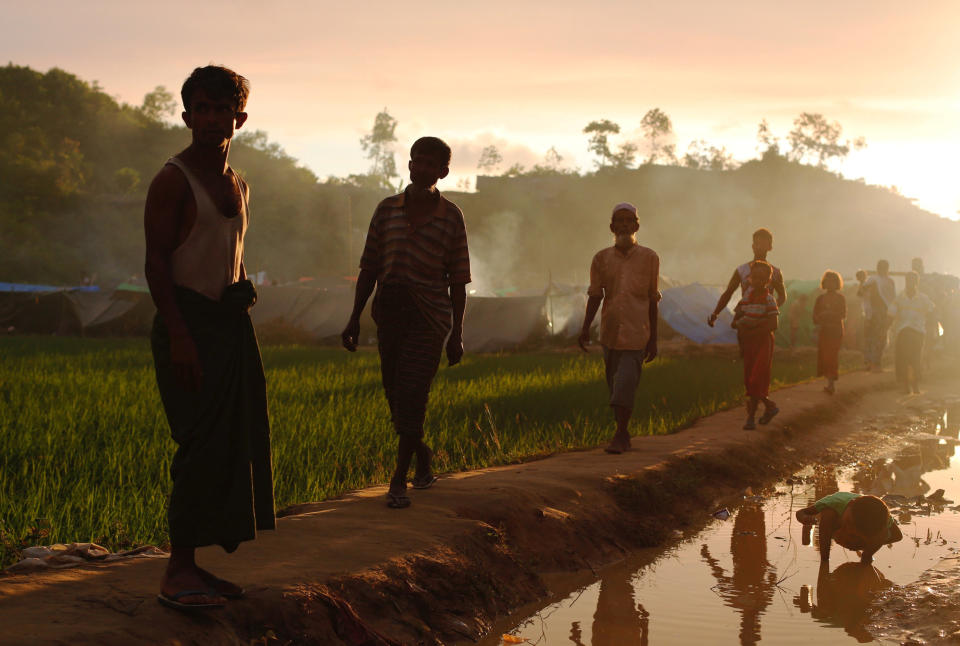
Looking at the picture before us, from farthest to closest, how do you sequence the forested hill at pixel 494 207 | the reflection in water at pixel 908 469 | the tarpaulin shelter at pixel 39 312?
the forested hill at pixel 494 207
the tarpaulin shelter at pixel 39 312
the reflection in water at pixel 908 469

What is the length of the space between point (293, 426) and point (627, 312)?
8.82 ft

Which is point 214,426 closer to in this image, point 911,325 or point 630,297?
point 630,297

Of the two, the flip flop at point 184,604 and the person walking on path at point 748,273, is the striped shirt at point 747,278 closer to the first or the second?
the person walking on path at point 748,273

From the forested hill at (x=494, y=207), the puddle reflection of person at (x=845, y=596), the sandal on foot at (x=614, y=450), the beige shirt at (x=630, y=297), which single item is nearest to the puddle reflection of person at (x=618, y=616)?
the puddle reflection of person at (x=845, y=596)

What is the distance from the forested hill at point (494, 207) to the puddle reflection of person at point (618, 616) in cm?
4188

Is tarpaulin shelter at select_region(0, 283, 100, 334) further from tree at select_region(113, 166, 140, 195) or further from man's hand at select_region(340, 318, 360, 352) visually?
tree at select_region(113, 166, 140, 195)

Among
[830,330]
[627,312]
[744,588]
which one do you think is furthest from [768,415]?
[744,588]

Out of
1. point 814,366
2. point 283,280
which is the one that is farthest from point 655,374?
point 283,280

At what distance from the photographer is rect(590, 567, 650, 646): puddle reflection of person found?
404 centimetres

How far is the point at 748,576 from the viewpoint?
4.96m

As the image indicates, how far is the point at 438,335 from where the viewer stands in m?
4.98

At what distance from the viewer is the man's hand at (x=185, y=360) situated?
303cm

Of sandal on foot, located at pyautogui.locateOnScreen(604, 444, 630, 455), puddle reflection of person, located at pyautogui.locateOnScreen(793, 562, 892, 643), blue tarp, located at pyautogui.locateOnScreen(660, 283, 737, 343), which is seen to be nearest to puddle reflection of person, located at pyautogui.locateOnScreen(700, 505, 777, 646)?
puddle reflection of person, located at pyautogui.locateOnScreen(793, 562, 892, 643)

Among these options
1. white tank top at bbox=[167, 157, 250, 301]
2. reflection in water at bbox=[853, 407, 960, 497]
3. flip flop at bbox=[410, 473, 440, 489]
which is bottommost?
reflection in water at bbox=[853, 407, 960, 497]
